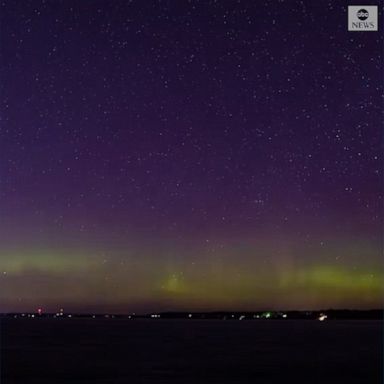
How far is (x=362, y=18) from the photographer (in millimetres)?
17359

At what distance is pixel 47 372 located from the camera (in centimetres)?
3975

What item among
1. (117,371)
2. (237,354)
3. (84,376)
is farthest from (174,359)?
(84,376)

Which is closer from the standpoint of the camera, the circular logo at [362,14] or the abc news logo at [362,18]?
the abc news logo at [362,18]

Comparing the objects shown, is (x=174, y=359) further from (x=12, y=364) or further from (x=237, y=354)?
(x=12, y=364)

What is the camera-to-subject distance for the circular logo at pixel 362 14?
1736 centimetres

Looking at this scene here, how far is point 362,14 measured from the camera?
17.5 metres

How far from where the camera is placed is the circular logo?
57.0ft

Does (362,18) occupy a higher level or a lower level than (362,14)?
lower

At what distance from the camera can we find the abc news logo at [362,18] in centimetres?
1712

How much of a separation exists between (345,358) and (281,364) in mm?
7851

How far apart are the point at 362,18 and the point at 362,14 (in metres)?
0.17

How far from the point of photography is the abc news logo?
1712 cm

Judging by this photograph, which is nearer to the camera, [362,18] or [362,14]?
[362,18]

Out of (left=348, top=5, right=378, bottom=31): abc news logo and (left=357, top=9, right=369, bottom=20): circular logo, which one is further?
(left=357, top=9, right=369, bottom=20): circular logo
